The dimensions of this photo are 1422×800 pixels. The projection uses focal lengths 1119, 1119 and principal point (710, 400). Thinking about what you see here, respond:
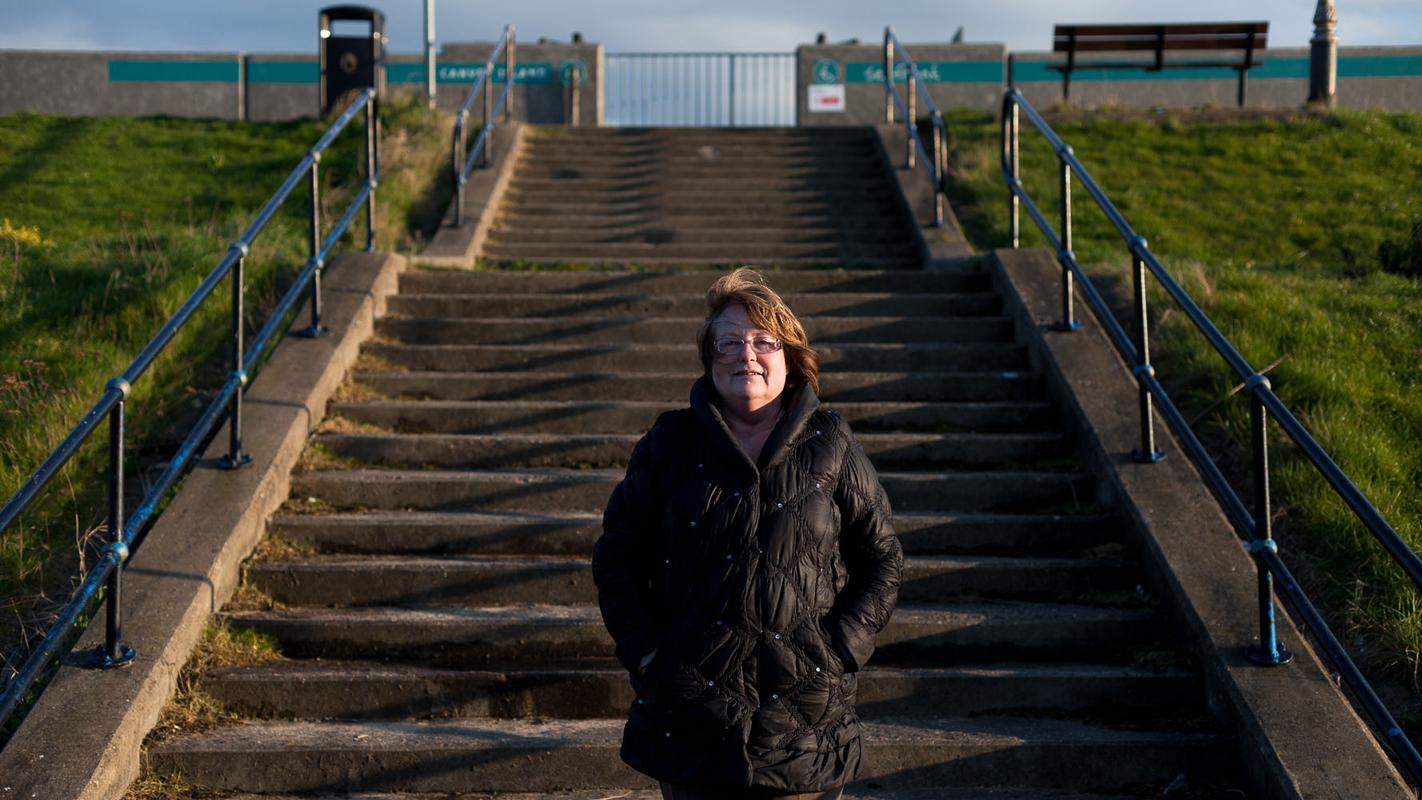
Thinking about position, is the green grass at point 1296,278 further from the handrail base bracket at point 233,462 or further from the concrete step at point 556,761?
the handrail base bracket at point 233,462

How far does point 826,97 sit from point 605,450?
555 inches

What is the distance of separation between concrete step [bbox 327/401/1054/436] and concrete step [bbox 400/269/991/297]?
1.60 metres

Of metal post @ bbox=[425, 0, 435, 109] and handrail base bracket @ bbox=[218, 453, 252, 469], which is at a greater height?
metal post @ bbox=[425, 0, 435, 109]

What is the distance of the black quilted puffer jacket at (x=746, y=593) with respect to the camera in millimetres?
2227

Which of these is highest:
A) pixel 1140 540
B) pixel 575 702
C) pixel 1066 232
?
pixel 1066 232

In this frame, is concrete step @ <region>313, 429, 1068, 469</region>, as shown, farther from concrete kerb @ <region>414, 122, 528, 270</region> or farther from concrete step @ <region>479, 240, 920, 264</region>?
concrete step @ <region>479, 240, 920, 264</region>

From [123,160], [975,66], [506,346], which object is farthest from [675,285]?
[975,66]

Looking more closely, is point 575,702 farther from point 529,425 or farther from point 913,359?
point 913,359

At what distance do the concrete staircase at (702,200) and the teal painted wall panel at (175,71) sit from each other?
29.3 feet

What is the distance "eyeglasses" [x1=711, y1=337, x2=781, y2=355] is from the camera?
2385 mm

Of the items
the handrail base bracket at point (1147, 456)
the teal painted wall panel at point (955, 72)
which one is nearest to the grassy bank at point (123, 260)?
the handrail base bracket at point (1147, 456)

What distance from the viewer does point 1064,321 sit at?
5.83 meters

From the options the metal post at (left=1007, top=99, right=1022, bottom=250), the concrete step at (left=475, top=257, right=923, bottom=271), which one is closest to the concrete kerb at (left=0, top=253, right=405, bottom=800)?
the concrete step at (left=475, top=257, right=923, bottom=271)

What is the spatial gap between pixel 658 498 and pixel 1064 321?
13.1 feet
